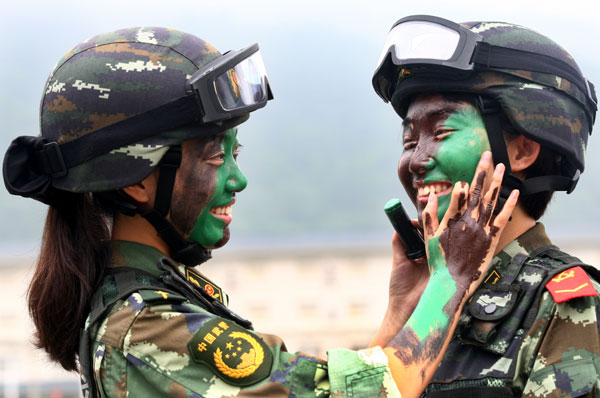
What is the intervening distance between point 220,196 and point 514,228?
4.66ft

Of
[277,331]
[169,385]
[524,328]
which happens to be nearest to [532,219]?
[524,328]

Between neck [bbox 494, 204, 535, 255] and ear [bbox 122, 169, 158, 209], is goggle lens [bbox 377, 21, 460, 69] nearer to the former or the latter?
neck [bbox 494, 204, 535, 255]

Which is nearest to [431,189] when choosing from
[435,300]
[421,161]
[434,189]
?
[434,189]

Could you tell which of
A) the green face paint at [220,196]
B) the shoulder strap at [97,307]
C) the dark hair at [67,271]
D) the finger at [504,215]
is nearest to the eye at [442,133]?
the finger at [504,215]

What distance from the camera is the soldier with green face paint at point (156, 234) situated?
4.20 metres

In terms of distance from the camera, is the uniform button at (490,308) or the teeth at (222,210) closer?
the uniform button at (490,308)

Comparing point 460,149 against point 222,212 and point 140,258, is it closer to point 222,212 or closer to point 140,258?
point 222,212

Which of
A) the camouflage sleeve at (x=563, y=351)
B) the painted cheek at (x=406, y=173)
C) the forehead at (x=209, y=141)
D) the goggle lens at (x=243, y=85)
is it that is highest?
the goggle lens at (x=243, y=85)

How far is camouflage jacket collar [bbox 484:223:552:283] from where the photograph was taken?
4.63m

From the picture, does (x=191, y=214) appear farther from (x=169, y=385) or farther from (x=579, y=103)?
(x=579, y=103)

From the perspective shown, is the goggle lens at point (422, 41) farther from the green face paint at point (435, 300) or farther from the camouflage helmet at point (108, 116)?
the camouflage helmet at point (108, 116)

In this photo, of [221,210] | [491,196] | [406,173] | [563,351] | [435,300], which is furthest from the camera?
[406,173]

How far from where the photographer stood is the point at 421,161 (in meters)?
4.67

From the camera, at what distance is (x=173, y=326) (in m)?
4.23
